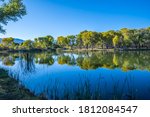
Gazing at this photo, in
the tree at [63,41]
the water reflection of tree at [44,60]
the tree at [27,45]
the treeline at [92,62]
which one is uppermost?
the tree at [63,41]

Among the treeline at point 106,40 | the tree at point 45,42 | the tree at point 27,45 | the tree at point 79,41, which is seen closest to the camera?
the treeline at point 106,40

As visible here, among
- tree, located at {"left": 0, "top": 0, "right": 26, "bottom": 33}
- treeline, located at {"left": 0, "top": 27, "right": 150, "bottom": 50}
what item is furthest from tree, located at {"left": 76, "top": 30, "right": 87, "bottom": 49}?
tree, located at {"left": 0, "top": 0, "right": 26, "bottom": 33}

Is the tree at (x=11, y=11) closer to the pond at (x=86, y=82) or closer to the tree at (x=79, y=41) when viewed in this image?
the pond at (x=86, y=82)

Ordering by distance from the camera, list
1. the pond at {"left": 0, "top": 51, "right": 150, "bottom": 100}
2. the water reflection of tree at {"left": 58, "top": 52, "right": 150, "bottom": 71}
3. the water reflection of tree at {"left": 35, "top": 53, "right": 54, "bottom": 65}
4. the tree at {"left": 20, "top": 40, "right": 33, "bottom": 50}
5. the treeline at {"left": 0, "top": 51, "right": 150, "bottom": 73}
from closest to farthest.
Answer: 1. the pond at {"left": 0, "top": 51, "right": 150, "bottom": 100}
2. the treeline at {"left": 0, "top": 51, "right": 150, "bottom": 73}
3. the water reflection of tree at {"left": 58, "top": 52, "right": 150, "bottom": 71}
4. the water reflection of tree at {"left": 35, "top": 53, "right": 54, "bottom": 65}
5. the tree at {"left": 20, "top": 40, "right": 33, "bottom": 50}

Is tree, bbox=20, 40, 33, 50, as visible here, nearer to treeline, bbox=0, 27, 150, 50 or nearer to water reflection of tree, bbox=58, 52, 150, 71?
treeline, bbox=0, 27, 150, 50

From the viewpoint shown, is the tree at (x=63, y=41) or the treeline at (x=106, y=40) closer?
the treeline at (x=106, y=40)

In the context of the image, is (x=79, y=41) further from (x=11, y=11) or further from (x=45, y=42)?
(x=11, y=11)

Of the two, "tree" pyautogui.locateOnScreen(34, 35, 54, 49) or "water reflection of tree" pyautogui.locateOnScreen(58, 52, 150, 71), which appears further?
"tree" pyautogui.locateOnScreen(34, 35, 54, 49)

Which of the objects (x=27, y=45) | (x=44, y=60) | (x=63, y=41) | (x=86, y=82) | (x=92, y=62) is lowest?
(x=44, y=60)

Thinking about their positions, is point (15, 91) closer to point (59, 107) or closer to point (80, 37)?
point (59, 107)

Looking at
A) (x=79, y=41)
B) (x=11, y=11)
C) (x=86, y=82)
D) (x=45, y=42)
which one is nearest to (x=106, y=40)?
(x=79, y=41)

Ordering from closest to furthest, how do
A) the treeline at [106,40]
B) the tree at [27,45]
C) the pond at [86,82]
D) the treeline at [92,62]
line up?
the pond at [86,82] → the treeline at [92,62] → the treeline at [106,40] → the tree at [27,45]

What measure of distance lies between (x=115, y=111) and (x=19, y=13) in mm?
23501

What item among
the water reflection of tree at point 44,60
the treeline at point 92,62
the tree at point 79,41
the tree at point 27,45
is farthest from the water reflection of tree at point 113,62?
the tree at point 27,45
